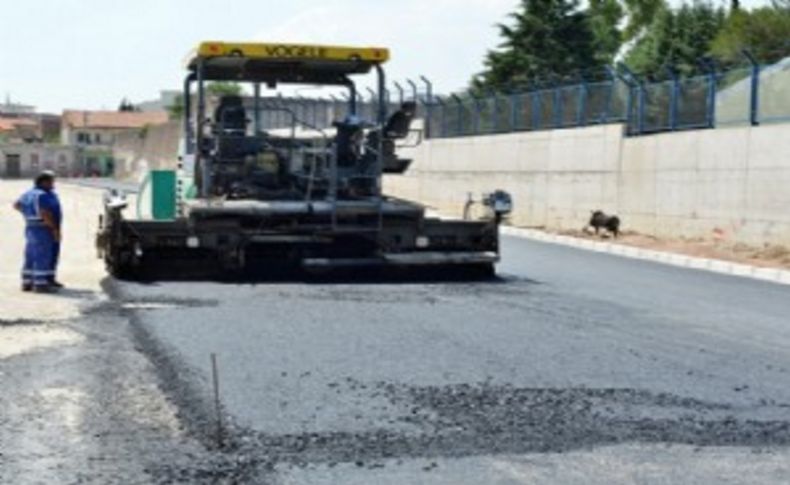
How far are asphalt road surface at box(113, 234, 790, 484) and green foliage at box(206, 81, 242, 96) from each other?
2.41 meters

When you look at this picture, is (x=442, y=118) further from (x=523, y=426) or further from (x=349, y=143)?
(x=523, y=426)

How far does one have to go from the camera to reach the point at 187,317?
10758mm

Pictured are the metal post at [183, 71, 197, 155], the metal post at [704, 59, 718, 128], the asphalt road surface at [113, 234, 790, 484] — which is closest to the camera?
the asphalt road surface at [113, 234, 790, 484]

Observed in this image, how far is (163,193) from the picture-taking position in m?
14.7

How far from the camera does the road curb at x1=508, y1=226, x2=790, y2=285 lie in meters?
17.4

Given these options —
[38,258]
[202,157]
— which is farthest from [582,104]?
[38,258]

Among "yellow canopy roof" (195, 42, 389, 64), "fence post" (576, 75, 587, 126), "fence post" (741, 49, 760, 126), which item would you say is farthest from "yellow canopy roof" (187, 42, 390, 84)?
"fence post" (576, 75, 587, 126)

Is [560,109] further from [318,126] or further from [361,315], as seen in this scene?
[361,315]

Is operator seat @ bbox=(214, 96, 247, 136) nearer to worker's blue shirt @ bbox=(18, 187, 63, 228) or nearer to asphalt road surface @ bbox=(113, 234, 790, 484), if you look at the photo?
asphalt road surface @ bbox=(113, 234, 790, 484)

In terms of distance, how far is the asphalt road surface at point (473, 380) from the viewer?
5.90 meters

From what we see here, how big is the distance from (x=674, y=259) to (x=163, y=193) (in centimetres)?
930

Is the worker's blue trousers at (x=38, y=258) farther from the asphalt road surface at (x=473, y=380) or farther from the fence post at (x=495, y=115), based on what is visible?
the fence post at (x=495, y=115)

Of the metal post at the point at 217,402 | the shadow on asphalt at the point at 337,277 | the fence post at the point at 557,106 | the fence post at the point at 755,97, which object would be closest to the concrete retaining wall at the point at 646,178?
the fence post at the point at 755,97

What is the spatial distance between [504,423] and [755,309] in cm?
714
